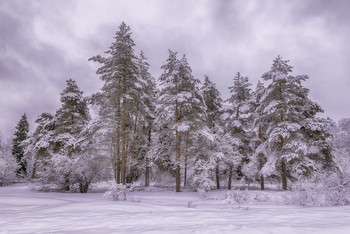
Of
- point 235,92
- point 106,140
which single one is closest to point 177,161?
point 106,140

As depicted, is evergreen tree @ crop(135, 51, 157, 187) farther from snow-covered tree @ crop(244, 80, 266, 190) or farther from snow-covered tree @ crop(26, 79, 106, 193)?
snow-covered tree @ crop(244, 80, 266, 190)

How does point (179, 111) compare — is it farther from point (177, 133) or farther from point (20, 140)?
point (20, 140)

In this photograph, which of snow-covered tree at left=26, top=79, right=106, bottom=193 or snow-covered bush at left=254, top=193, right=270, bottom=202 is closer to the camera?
snow-covered bush at left=254, top=193, right=270, bottom=202

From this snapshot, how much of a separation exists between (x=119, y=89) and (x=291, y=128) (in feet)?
46.9

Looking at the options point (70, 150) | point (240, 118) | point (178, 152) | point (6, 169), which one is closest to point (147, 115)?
point (178, 152)

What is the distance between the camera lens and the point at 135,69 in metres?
18.5

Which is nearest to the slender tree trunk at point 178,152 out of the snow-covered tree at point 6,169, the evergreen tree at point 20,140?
the snow-covered tree at point 6,169

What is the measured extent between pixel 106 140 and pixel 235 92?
14928 millimetres

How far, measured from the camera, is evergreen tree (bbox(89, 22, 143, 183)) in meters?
17.1

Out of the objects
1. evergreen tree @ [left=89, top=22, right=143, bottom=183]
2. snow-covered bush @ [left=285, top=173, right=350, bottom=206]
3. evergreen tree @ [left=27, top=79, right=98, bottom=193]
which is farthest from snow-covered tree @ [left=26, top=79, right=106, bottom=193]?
snow-covered bush @ [left=285, top=173, right=350, bottom=206]

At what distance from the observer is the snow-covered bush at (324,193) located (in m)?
9.59

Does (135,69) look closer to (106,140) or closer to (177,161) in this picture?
(106,140)

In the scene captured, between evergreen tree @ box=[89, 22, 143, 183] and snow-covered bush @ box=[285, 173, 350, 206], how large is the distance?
11.8 m

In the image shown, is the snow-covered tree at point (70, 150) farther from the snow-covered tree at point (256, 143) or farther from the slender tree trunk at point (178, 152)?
the snow-covered tree at point (256, 143)
